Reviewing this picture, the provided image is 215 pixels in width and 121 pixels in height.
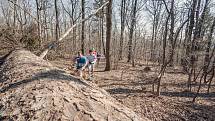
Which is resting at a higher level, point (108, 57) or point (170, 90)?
point (108, 57)

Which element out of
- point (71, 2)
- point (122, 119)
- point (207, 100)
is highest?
point (71, 2)

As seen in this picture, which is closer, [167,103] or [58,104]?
[58,104]

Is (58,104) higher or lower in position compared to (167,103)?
higher

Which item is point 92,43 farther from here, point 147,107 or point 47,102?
point 47,102

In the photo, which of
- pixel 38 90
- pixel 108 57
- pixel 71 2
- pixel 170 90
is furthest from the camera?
pixel 71 2

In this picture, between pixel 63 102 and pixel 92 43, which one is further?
pixel 92 43

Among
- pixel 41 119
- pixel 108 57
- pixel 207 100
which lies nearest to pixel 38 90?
→ pixel 41 119

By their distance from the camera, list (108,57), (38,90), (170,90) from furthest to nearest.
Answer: (108,57)
(170,90)
(38,90)

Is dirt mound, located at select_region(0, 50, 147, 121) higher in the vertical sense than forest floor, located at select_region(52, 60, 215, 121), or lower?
higher

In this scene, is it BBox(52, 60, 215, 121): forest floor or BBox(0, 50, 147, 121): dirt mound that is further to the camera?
BBox(52, 60, 215, 121): forest floor

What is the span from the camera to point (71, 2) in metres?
30.6

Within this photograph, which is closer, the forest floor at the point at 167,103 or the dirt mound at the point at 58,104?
the dirt mound at the point at 58,104

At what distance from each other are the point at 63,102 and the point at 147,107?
5289mm

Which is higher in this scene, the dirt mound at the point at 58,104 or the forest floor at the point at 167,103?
the dirt mound at the point at 58,104
